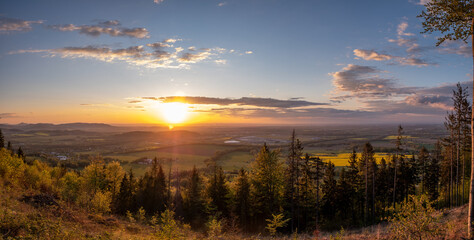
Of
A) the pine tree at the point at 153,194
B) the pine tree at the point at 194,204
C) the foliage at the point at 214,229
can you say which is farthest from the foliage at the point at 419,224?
the pine tree at the point at 153,194

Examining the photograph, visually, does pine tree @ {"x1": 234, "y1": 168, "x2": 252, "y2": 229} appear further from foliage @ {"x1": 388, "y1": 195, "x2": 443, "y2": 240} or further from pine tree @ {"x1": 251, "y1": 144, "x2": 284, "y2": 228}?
foliage @ {"x1": 388, "y1": 195, "x2": 443, "y2": 240}

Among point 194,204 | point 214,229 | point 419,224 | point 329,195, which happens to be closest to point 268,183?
point 329,195

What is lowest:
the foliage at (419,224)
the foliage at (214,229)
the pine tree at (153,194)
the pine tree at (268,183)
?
the pine tree at (153,194)

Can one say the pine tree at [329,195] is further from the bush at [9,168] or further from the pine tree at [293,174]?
the bush at [9,168]

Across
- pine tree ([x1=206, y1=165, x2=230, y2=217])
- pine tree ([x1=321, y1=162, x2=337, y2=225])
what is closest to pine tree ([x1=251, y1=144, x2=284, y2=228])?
pine tree ([x1=206, y1=165, x2=230, y2=217])

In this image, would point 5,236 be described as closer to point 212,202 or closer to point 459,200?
point 212,202

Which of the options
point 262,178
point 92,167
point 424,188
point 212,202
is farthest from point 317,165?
point 92,167

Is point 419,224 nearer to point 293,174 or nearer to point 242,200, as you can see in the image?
point 293,174

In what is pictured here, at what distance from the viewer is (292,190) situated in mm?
37406

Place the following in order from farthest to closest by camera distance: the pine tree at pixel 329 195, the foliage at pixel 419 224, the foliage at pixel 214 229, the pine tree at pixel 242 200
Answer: the pine tree at pixel 329 195 → the pine tree at pixel 242 200 → the foliage at pixel 214 229 → the foliage at pixel 419 224

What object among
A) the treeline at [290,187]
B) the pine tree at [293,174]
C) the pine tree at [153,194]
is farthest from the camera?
the pine tree at [153,194]

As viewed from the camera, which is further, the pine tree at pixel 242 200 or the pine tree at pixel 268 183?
the pine tree at pixel 242 200

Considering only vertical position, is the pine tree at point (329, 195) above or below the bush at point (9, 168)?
below

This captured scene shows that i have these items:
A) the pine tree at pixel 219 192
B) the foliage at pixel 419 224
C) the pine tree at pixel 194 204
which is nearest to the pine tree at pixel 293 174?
the pine tree at pixel 219 192
